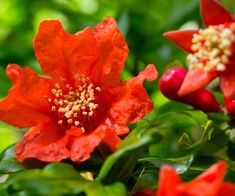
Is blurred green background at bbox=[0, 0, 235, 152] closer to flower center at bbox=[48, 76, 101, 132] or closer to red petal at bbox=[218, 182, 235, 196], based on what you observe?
flower center at bbox=[48, 76, 101, 132]

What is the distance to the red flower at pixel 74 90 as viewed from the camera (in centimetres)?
141

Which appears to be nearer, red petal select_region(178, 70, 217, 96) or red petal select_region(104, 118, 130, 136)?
red petal select_region(178, 70, 217, 96)

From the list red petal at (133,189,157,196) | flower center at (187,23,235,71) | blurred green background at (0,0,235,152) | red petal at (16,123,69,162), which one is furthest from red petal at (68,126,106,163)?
blurred green background at (0,0,235,152)

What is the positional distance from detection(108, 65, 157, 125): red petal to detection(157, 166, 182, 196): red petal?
1.16 ft

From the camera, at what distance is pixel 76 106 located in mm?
1514

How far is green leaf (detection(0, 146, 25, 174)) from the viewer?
1417 mm

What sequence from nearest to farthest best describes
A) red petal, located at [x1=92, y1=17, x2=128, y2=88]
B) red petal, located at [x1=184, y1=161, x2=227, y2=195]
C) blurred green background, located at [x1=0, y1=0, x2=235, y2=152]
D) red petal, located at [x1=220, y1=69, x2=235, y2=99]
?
red petal, located at [x1=184, y1=161, x2=227, y2=195] → red petal, located at [x1=220, y1=69, x2=235, y2=99] → red petal, located at [x1=92, y1=17, x2=128, y2=88] → blurred green background, located at [x1=0, y1=0, x2=235, y2=152]

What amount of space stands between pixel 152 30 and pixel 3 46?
0.55m

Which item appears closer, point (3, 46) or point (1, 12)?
point (3, 46)

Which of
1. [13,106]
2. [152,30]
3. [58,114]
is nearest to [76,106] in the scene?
[58,114]

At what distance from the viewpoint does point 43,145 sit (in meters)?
1.38

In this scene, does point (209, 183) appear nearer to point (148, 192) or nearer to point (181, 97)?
point (148, 192)

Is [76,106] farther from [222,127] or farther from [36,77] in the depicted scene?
[222,127]

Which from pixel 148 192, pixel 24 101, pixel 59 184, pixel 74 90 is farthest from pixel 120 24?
pixel 59 184
